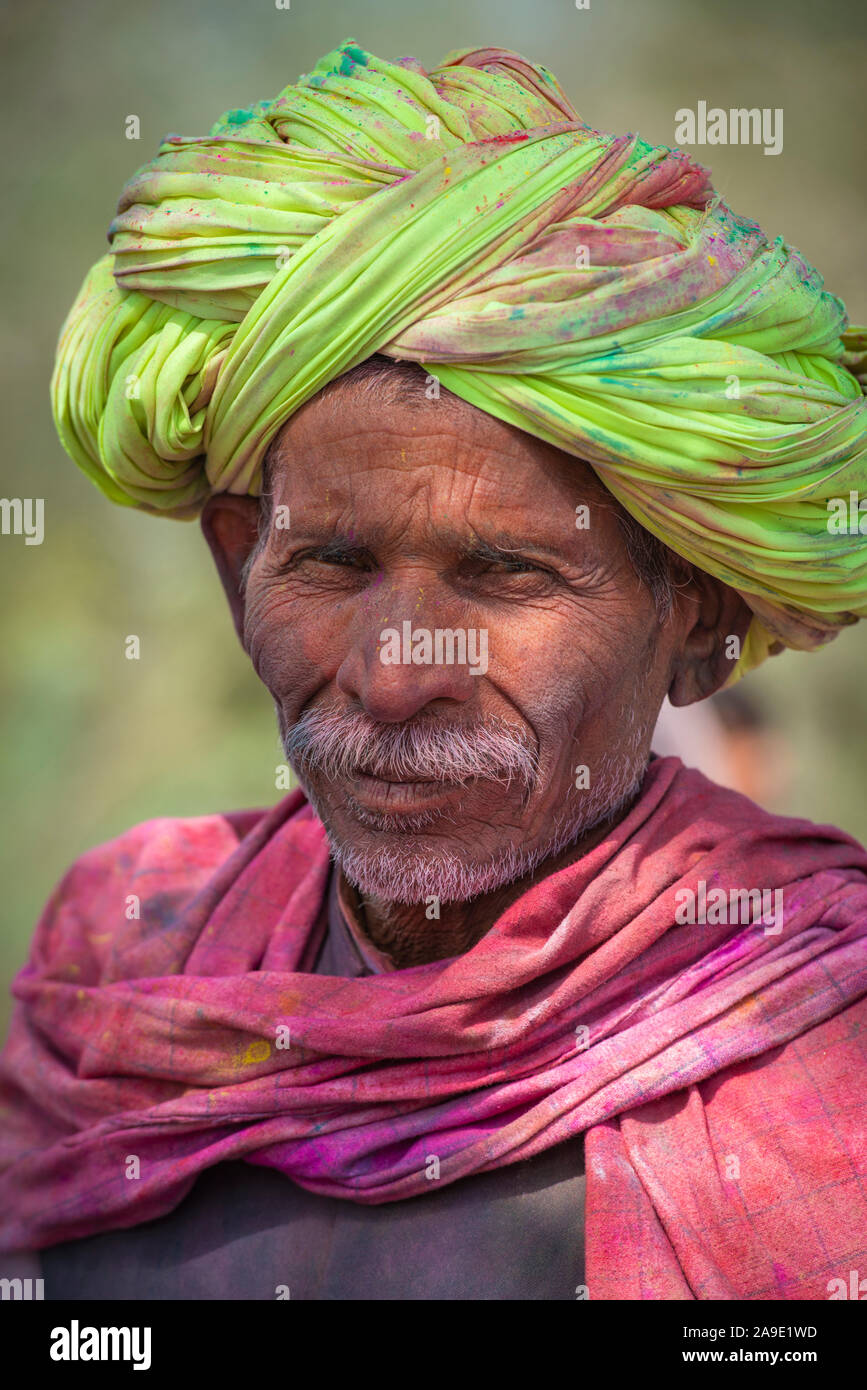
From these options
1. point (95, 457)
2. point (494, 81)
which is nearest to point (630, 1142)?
point (95, 457)

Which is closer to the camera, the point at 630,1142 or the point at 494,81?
the point at 630,1142

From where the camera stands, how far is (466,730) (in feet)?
7.74

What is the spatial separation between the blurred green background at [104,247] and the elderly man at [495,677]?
4.27m

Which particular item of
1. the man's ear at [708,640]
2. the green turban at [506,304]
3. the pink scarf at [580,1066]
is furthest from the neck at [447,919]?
the green turban at [506,304]

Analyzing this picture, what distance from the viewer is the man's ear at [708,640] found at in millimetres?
2641

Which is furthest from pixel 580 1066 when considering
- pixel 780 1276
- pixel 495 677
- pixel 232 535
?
pixel 232 535

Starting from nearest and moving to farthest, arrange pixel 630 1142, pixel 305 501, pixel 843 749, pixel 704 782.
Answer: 1. pixel 630 1142
2. pixel 305 501
3. pixel 704 782
4. pixel 843 749

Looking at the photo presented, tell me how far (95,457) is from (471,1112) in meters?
1.49

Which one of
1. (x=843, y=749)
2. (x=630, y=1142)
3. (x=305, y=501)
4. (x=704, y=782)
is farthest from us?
(x=843, y=749)

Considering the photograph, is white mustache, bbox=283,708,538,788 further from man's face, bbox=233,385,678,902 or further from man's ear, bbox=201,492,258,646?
man's ear, bbox=201,492,258,646

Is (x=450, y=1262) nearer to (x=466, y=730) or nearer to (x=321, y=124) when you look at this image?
(x=466, y=730)

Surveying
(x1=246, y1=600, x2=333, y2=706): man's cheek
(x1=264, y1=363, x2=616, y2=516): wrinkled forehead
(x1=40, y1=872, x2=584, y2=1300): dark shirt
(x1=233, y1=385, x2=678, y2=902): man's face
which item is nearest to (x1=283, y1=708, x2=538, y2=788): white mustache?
(x1=233, y1=385, x2=678, y2=902): man's face

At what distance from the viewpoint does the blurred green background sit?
691 cm

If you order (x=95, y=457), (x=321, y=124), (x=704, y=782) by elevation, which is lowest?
(x=704, y=782)
